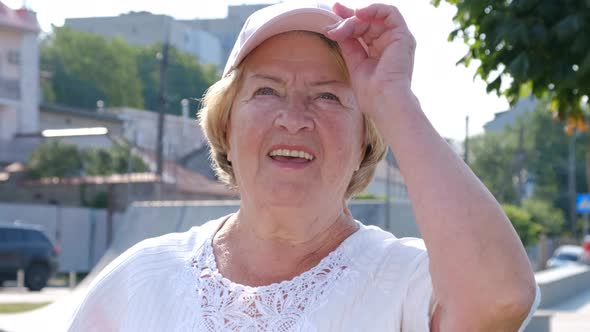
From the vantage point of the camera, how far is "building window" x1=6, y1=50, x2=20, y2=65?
107 feet

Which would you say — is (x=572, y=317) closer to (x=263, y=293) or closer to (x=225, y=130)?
(x=225, y=130)

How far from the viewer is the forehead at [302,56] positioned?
2.23 metres

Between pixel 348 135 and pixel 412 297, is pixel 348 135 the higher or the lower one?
the higher one

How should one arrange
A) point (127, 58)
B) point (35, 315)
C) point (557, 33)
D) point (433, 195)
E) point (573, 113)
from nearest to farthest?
point (433, 195) → point (557, 33) → point (573, 113) → point (35, 315) → point (127, 58)

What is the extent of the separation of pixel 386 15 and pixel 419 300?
0.58 metres

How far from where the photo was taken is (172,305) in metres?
2.22

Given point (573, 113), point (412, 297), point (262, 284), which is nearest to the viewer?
point (412, 297)

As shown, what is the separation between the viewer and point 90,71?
5206 centimetres

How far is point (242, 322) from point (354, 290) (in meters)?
0.25

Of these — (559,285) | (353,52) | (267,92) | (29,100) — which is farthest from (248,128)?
(29,100)

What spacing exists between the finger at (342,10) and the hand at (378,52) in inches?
3.5

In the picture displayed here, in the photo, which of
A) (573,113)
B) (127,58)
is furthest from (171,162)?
(127,58)

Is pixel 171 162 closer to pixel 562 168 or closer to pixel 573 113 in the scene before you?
pixel 573 113

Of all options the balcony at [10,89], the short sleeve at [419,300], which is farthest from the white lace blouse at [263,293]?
the balcony at [10,89]
